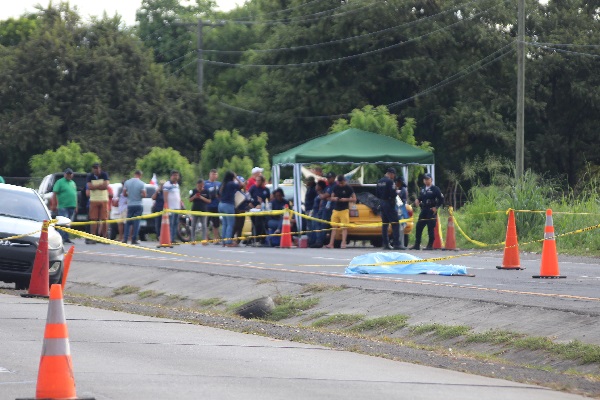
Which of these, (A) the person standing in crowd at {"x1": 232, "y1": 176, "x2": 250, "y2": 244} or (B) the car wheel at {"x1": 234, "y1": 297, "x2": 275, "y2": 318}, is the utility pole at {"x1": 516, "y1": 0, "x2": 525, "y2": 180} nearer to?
(A) the person standing in crowd at {"x1": 232, "y1": 176, "x2": 250, "y2": 244}

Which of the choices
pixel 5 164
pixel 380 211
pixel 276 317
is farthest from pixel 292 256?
pixel 5 164

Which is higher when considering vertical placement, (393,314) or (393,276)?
(393,276)

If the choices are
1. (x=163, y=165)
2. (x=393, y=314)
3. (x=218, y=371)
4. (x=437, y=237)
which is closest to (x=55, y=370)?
(x=218, y=371)

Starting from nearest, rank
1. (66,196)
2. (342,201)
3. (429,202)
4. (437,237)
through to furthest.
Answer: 1. (429,202)
2. (437,237)
3. (342,201)
4. (66,196)

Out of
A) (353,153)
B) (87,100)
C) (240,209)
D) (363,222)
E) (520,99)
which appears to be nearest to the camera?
(363,222)

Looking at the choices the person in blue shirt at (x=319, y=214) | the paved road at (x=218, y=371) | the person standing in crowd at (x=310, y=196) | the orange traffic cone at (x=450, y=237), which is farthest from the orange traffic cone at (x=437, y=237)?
the paved road at (x=218, y=371)

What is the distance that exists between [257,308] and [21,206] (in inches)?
225

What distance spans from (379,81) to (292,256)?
145ft

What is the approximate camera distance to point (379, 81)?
70.8 m

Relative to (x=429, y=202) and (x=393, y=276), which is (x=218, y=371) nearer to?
(x=393, y=276)

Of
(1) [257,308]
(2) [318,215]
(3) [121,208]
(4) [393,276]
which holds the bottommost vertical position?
Result: (1) [257,308]

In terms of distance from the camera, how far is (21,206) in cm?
2084

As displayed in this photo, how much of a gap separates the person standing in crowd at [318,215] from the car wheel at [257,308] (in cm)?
1484

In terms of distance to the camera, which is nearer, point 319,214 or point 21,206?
point 21,206
